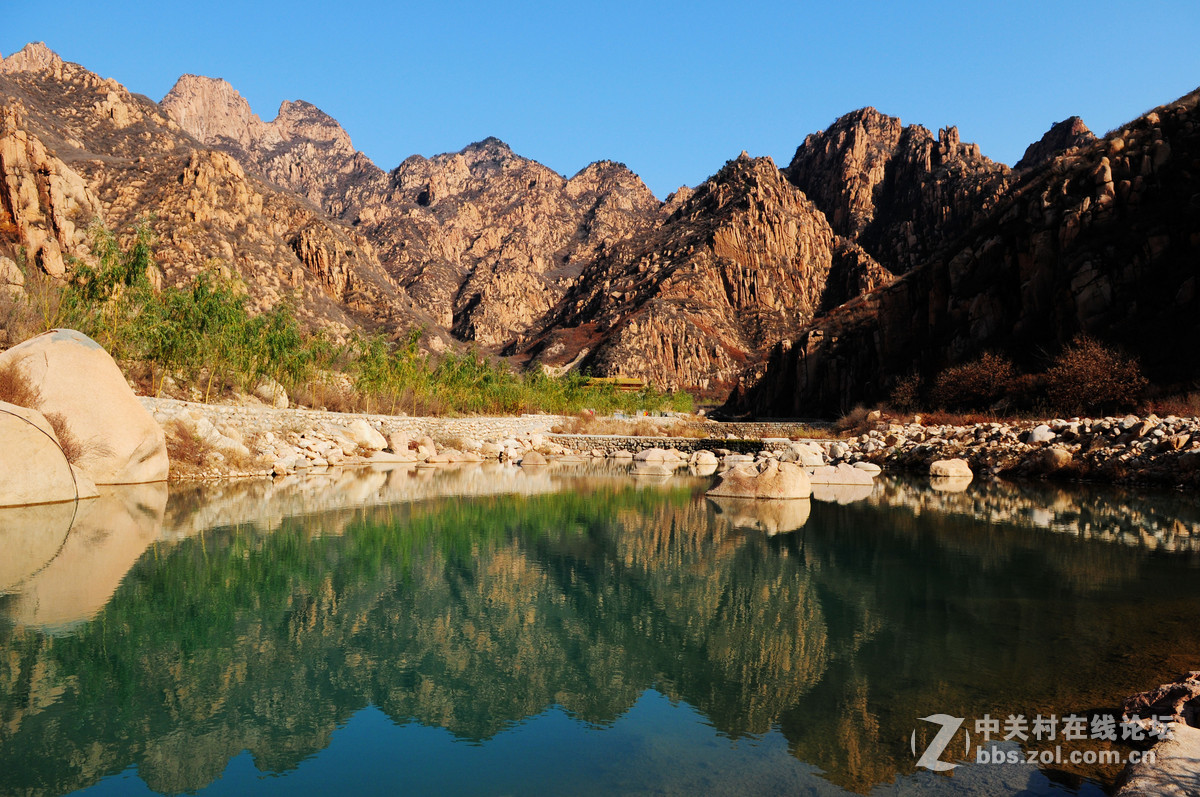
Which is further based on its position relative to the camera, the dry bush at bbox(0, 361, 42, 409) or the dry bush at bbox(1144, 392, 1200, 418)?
the dry bush at bbox(1144, 392, 1200, 418)

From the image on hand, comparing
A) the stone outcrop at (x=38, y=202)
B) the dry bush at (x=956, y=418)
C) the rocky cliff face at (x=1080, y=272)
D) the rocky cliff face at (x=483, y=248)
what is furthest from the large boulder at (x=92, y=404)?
the rocky cliff face at (x=483, y=248)

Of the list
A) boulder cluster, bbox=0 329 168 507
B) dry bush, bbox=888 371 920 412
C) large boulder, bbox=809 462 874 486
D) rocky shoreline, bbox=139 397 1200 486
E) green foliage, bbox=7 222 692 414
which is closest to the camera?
boulder cluster, bbox=0 329 168 507

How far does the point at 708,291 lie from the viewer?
4690 inches

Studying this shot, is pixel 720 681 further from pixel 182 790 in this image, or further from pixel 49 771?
pixel 49 771

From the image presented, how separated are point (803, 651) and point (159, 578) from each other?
810 centimetres

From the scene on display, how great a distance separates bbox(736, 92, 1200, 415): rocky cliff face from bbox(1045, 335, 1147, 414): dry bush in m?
1.43

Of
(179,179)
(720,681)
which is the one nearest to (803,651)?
(720,681)

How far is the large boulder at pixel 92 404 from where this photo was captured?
15820 millimetres

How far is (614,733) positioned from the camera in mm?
5098

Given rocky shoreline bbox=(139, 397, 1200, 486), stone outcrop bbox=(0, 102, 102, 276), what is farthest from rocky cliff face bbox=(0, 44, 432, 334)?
rocky shoreline bbox=(139, 397, 1200, 486)

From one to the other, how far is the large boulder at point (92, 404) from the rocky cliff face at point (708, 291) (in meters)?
87.8

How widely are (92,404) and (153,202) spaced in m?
56.0

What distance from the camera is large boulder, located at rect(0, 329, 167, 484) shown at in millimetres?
15820

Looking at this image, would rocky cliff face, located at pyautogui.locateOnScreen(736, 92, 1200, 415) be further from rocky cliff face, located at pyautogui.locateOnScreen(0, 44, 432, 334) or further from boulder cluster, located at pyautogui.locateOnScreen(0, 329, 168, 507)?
rocky cliff face, located at pyautogui.locateOnScreen(0, 44, 432, 334)
